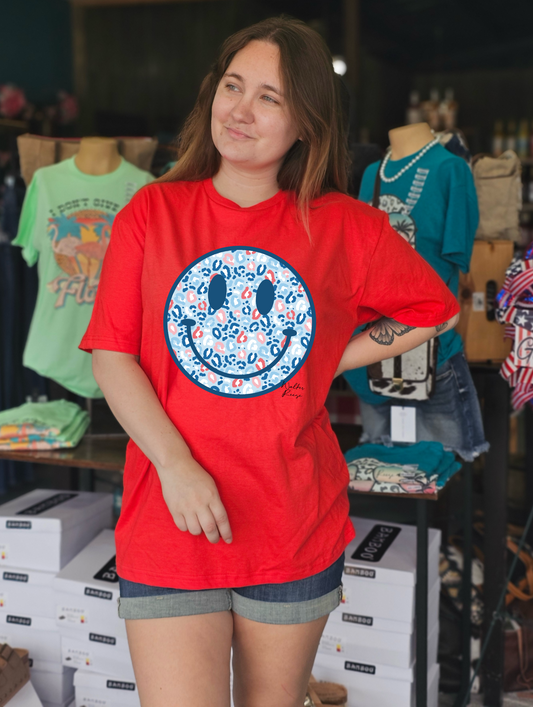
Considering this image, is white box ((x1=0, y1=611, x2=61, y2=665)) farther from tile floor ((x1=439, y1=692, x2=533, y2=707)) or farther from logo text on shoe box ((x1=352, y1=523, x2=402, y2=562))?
tile floor ((x1=439, y1=692, x2=533, y2=707))

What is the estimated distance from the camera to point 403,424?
2.13 m

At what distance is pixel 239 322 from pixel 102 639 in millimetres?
1374

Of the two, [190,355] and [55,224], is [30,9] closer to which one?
[55,224]

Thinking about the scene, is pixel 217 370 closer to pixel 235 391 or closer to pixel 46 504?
pixel 235 391

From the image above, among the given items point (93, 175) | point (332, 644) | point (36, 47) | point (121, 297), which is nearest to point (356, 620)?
point (332, 644)

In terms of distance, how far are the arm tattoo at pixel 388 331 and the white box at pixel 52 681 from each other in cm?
153

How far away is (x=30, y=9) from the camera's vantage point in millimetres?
6125

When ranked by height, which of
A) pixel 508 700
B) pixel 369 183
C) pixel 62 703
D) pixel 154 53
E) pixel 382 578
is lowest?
pixel 508 700

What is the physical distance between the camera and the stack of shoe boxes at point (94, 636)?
2.12 metres

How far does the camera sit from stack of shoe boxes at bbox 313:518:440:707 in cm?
201

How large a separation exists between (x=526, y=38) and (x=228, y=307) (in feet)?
25.4

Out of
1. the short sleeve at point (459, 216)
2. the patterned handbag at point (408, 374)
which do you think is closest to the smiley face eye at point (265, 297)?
the patterned handbag at point (408, 374)

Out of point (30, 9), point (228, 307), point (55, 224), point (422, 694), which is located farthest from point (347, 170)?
point (30, 9)

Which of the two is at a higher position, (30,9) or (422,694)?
(30,9)
